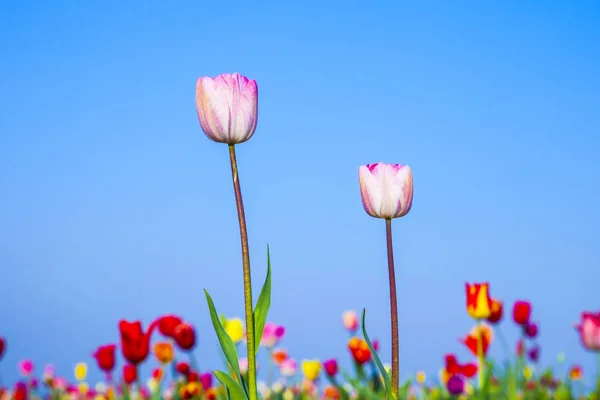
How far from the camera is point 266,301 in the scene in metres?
2.40

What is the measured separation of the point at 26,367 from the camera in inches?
231

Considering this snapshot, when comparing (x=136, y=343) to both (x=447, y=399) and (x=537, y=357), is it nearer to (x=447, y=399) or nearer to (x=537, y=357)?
(x=447, y=399)

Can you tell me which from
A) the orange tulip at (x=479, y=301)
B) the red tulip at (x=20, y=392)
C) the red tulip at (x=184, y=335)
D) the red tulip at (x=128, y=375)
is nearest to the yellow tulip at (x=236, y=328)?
the red tulip at (x=184, y=335)

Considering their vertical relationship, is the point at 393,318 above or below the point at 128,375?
above

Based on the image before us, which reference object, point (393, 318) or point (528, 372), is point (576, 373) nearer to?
point (528, 372)

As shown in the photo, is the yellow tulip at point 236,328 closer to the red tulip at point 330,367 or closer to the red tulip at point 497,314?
the red tulip at point 330,367

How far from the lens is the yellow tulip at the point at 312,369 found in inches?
208

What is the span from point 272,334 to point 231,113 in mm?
2865

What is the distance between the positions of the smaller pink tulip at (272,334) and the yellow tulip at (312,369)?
48 centimetres

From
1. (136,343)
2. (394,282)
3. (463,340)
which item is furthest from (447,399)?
(394,282)

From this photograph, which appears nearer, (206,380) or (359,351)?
(206,380)

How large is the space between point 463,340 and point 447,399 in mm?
655

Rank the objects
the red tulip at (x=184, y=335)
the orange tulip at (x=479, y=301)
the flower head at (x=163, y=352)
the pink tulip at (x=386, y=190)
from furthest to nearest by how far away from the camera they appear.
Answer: the flower head at (x=163, y=352), the red tulip at (x=184, y=335), the orange tulip at (x=479, y=301), the pink tulip at (x=386, y=190)

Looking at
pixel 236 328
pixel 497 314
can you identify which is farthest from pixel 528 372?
pixel 236 328
